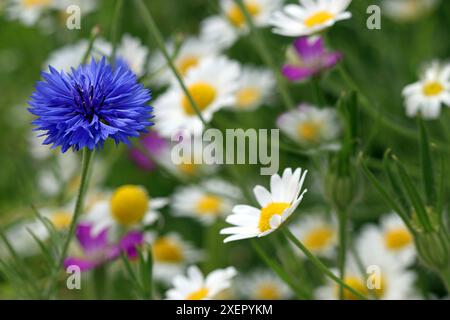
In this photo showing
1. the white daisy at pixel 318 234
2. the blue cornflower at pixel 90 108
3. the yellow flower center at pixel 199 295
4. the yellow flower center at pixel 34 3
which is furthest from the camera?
the yellow flower center at pixel 34 3

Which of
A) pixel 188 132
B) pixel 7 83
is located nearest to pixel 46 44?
pixel 7 83

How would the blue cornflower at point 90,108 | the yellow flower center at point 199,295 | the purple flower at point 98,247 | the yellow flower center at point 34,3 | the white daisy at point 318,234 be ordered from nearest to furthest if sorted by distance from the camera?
the blue cornflower at point 90,108
the yellow flower center at point 199,295
the purple flower at point 98,247
the white daisy at point 318,234
the yellow flower center at point 34,3

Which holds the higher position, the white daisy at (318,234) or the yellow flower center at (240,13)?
the yellow flower center at (240,13)

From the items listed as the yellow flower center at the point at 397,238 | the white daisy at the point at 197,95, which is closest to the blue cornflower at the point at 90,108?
Result: the white daisy at the point at 197,95

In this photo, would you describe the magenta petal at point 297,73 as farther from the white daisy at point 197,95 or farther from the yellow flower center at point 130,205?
the yellow flower center at point 130,205

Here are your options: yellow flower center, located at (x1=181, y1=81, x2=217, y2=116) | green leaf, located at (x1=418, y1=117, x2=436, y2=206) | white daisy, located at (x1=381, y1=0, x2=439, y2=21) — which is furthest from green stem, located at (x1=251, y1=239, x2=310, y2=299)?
white daisy, located at (x1=381, y1=0, x2=439, y2=21)

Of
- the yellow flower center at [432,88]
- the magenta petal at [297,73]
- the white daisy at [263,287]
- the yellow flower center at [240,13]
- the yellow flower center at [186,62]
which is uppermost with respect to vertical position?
the yellow flower center at [240,13]

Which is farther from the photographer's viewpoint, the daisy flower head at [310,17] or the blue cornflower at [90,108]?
the daisy flower head at [310,17]
